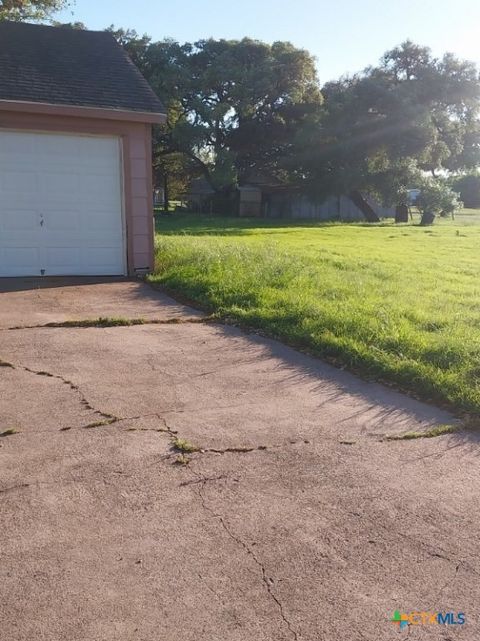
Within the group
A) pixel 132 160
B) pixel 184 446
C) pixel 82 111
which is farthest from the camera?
pixel 132 160

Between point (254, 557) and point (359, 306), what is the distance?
5282mm

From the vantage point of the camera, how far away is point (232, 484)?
11.7ft

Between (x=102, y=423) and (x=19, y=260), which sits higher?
(x=19, y=260)

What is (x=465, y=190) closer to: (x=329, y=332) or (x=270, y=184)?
(x=270, y=184)

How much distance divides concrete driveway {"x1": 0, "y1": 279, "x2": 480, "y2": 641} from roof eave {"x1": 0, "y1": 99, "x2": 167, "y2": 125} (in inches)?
235

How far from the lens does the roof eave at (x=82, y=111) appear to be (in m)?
10.2

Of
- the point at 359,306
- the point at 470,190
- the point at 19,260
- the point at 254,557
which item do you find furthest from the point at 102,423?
the point at 470,190

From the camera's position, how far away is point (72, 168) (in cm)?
1095

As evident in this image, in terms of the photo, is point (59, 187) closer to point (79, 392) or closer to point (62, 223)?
point (62, 223)

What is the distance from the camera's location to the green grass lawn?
18.4 feet

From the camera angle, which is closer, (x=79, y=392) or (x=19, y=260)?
(x=79, y=392)

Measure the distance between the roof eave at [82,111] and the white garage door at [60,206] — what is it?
0.46m

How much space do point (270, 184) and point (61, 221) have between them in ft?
108

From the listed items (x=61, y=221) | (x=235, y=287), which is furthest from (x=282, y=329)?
(x=61, y=221)
